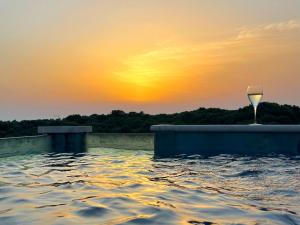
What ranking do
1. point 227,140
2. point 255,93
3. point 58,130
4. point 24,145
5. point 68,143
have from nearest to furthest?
point 255,93 → point 227,140 → point 24,145 → point 58,130 → point 68,143

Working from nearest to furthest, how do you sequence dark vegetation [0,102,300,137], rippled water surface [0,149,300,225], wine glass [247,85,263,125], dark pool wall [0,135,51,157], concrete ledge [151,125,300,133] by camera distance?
1. rippled water surface [0,149,300,225]
2. wine glass [247,85,263,125]
3. concrete ledge [151,125,300,133]
4. dark pool wall [0,135,51,157]
5. dark vegetation [0,102,300,137]

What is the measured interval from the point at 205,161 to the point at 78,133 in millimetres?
4243

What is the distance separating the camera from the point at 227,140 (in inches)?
333

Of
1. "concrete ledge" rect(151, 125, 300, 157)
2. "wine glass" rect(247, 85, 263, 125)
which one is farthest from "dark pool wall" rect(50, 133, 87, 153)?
"wine glass" rect(247, 85, 263, 125)

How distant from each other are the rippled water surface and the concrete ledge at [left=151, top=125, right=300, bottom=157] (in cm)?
106

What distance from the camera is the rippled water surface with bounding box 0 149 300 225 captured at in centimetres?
318

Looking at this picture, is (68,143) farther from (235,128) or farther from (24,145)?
(235,128)

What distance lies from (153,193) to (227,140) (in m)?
4.59

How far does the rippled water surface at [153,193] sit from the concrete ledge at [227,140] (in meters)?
1.06

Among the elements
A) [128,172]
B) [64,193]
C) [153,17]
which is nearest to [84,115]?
[153,17]

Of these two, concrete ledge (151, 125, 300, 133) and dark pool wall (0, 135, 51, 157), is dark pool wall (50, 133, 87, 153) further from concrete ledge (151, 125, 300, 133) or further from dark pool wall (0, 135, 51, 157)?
concrete ledge (151, 125, 300, 133)

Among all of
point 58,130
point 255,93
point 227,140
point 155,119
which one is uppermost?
point 255,93

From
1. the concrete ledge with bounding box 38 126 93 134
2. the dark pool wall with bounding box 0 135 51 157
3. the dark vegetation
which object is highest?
the dark vegetation

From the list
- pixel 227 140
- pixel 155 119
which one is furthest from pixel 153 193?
pixel 155 119
